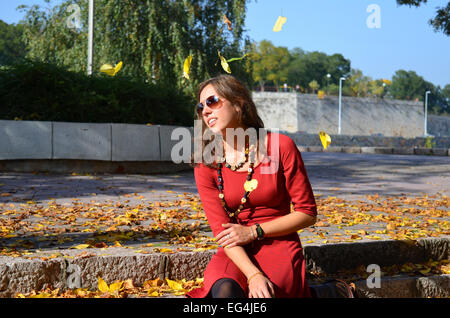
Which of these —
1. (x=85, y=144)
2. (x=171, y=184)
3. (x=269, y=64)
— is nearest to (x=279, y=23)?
(x=171, y=184)

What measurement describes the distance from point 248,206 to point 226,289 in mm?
481

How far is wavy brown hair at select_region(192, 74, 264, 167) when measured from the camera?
2.62 metres

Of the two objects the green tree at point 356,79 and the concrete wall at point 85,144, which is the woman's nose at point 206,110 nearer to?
the concrete wall at point 85,144

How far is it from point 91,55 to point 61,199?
446 inches

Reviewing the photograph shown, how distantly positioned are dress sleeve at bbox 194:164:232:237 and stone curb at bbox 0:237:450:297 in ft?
3.19

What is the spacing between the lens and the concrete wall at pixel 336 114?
6203 centimetres

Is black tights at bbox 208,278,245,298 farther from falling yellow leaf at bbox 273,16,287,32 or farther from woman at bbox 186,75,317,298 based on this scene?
falling yellow leaf at bbox 273,16,287,32

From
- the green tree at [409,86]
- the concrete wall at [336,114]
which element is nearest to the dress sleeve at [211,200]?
the concrete wall at [336,114]

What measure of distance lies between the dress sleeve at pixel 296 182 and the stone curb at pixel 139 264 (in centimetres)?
125

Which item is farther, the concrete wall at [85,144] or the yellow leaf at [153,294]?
the concrete wall at [85,144]

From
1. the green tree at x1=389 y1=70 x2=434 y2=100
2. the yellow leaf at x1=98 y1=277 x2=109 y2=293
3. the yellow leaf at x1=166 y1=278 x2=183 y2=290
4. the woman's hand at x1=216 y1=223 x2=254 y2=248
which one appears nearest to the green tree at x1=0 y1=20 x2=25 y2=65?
the yellow leaf at x1=98 y1=277 x2=109 y2=293

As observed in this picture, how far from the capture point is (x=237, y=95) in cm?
264

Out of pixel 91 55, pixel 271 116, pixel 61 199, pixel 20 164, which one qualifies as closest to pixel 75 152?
pixel 20 164
